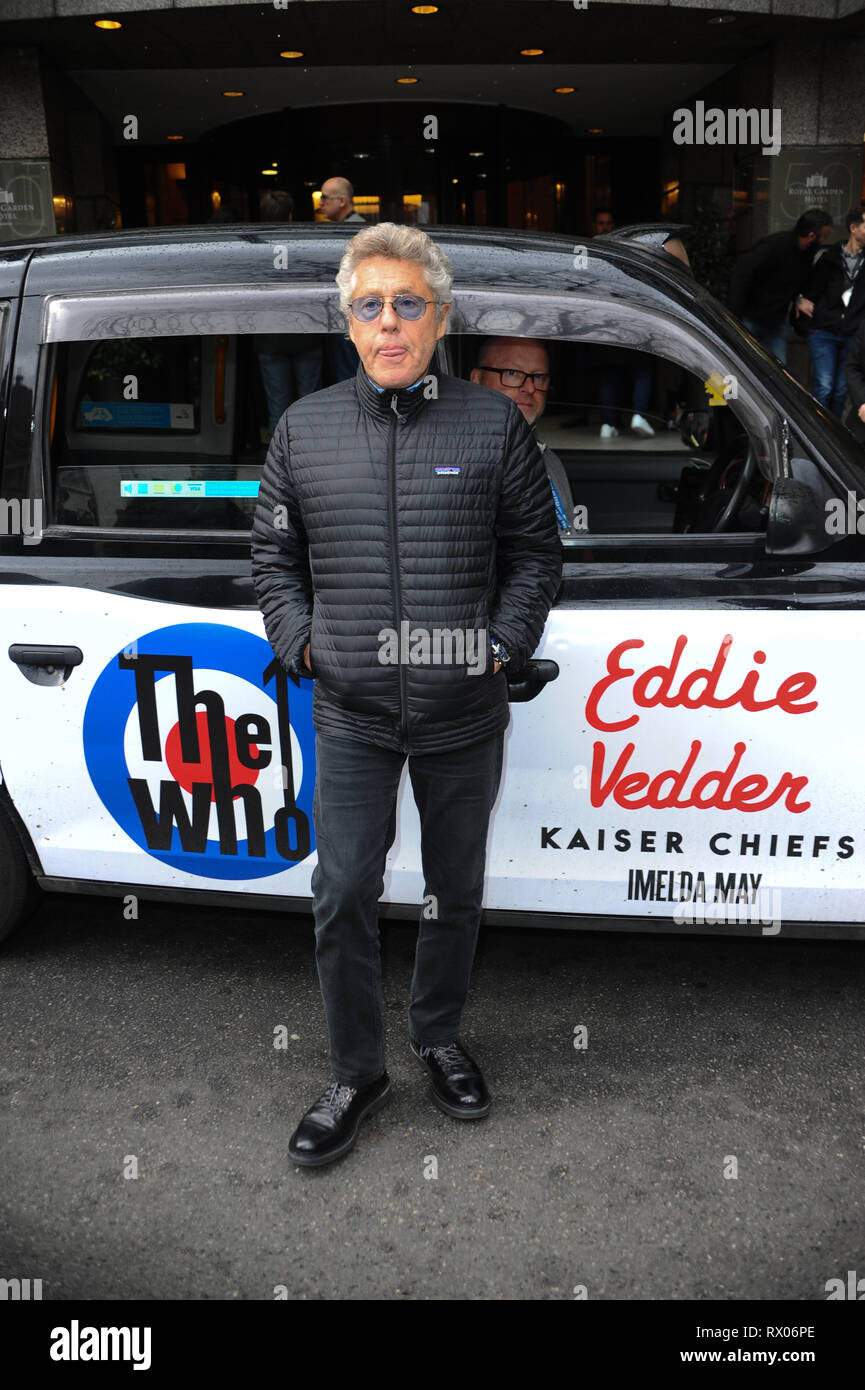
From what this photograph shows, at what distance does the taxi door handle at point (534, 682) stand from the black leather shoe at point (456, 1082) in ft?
2.66

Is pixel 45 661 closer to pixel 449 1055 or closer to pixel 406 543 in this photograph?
pixel 406 543

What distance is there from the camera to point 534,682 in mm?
2518

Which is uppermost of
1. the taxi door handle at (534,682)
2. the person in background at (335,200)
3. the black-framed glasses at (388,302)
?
the person in background at (335,200)

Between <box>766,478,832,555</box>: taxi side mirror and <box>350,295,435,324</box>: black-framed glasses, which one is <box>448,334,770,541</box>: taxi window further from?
<box>350,295,435,324</box>: black-framed glasses

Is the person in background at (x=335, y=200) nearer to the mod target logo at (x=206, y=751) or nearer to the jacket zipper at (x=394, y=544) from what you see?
the mod target logo at (x=206, y=751)

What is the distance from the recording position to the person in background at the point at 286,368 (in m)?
2.76

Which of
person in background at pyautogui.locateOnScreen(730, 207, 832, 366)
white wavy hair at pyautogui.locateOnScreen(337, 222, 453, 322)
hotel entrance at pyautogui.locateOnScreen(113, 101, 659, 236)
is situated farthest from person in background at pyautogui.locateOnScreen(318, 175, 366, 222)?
hotel entrance at pyautogui.locateOnScreen(113, 101, 659, 236)

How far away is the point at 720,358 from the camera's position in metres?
2.48

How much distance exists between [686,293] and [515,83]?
1118 cm

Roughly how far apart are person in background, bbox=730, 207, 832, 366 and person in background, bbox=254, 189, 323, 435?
18.3 feet

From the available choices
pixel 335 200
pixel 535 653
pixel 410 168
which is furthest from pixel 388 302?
pixel 410 168

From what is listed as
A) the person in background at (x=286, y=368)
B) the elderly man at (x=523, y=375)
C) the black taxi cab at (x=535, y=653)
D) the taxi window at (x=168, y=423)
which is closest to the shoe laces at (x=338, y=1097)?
the black taxi cab at (x=535, y=653)

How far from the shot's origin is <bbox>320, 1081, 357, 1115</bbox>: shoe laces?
2443 mm

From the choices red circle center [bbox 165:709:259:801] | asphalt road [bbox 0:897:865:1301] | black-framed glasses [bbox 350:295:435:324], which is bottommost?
asphalt road [bbox 0:897:865:1301]
